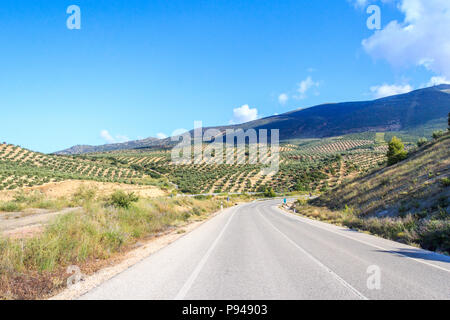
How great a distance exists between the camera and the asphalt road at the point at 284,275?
506 centimetres

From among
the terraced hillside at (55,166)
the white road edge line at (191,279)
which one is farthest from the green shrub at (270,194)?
the white road edge line at (191,279)

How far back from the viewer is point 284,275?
6.31m

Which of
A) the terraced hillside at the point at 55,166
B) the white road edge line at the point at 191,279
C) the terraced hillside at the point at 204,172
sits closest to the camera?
the white road edge line at the point at 191,279

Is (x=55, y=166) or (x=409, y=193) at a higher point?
(x=55, y=166)

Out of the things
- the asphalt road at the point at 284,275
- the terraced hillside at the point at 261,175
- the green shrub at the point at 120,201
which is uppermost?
the terraced hillside at the point at 261,175

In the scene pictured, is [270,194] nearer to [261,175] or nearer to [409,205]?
[261,175]

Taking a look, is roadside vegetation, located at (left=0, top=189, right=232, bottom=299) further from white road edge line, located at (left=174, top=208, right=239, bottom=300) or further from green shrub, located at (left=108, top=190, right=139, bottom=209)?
white road edge line, located at (left=174, top=208, right=239, bottom=300)

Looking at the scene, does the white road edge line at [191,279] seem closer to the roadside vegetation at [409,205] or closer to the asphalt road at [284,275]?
the asphalt road at [284,275]

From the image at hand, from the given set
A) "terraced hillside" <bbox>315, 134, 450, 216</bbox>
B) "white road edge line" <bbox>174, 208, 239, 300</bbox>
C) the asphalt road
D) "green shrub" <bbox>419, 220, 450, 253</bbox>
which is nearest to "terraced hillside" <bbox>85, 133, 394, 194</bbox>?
"terraced hillside" <bbox>315, 134, 450, 216</bbox>

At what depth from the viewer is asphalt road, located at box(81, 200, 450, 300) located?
5059mm

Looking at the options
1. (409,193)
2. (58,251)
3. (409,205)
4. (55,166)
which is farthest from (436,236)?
(55,166)
